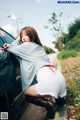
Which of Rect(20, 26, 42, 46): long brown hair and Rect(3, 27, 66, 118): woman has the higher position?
Rect(20, 26, 42, 46): long brown hair

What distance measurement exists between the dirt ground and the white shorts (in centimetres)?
127

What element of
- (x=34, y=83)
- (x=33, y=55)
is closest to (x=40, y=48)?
(x=33, y=55)

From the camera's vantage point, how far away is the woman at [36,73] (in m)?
4.21

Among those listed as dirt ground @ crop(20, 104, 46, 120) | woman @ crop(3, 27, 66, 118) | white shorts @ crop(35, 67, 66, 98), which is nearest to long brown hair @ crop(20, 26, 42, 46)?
woman @ crop(3, 27, 66, 118)

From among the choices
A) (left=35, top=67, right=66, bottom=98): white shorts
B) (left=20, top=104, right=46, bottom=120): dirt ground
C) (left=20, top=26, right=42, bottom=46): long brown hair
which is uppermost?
(left=20, top=26, right=42, bottom=46): long brown hair

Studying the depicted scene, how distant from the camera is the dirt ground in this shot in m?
5.47

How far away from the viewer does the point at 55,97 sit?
4289 mm

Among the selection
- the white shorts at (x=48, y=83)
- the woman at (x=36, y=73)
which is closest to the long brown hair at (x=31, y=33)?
the woman at (x=36, y=73)

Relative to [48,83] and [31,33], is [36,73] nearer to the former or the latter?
[48,83]

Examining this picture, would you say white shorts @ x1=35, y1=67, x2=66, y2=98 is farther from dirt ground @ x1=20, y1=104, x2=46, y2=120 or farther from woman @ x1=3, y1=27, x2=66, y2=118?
dirt ground @ x1=20, y1=104, x2=46, y2=120

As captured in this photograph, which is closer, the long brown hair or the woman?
the woman

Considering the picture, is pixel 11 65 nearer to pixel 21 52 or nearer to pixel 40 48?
pixel 21 52

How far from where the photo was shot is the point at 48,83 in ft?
13.8

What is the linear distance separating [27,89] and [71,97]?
229 centimetres
